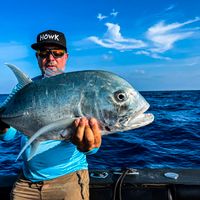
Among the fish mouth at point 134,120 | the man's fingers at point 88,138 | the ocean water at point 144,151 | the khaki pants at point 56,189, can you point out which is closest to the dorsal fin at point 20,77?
the man's fingers at point 88,138

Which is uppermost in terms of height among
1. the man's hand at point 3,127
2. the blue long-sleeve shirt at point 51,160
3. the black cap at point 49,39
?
the black cap at point 49,39

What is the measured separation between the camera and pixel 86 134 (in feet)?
9.79

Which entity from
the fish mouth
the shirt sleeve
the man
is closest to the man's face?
the man

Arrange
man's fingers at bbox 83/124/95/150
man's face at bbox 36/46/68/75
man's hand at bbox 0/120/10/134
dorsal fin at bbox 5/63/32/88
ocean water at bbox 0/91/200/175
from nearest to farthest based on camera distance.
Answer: man's fingers at bbox 83/124/95/150
dorsal fin at bbox 5/63/32/88
man's hand at bbox 0/120/10/134
man's face at bbox 36/46/68/75
ocean water at bbox 0/91/200/175

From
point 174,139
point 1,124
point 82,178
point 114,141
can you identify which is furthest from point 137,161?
point 1,124

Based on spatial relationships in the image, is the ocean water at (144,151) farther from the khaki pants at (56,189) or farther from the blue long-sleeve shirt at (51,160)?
the blue long-sleeve shirt at (51,160)

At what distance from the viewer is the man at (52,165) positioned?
3.81 metres

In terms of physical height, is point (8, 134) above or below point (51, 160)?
above

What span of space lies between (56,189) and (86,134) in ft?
4.11

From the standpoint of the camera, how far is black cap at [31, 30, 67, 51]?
4.09 metres

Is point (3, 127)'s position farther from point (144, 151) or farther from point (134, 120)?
point (144, 151)

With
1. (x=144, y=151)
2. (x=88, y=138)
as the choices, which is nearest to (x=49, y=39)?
(x=88, y=138)

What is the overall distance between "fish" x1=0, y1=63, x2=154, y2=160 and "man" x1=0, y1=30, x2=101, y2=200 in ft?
2.76

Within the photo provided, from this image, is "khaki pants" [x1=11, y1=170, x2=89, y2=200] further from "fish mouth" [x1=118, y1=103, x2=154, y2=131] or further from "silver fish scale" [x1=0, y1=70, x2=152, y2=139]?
"fish mouth" [x1=118, y1=103, x2=154, y2=131]
